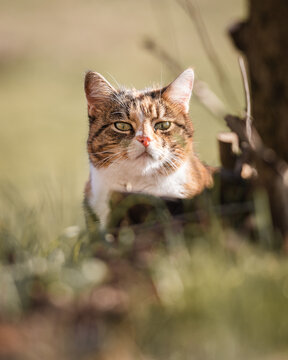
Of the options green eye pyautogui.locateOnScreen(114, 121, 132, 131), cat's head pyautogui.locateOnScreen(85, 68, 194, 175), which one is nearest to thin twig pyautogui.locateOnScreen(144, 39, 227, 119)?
cat's head pyautogui.locateOnScreen(85, 68, 194, 175)

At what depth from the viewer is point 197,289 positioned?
60.0 inches

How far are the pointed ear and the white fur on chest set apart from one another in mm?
295

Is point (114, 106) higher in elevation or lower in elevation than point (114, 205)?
higher

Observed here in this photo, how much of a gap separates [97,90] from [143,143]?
0.40m

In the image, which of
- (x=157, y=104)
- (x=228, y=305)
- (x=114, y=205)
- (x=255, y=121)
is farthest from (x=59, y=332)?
(x=157, y=104)

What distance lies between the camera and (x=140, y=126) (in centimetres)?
251

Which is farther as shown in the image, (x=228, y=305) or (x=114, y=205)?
(x=114, y=205)

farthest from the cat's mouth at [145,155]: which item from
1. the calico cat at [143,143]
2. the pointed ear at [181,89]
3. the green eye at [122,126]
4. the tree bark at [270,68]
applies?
the tree bark at [270,68]

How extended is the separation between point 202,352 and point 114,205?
2.60 feet

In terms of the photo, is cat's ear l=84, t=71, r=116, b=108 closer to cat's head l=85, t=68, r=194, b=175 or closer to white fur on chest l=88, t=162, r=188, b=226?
cat's head l=85, t=68, r=194, b=175

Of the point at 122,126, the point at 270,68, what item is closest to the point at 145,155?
the point at 122,126

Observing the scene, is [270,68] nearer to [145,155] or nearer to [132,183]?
[145,155]

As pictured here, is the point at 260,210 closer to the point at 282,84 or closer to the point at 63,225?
the point at 282,84

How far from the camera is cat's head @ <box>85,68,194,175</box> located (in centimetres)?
247
